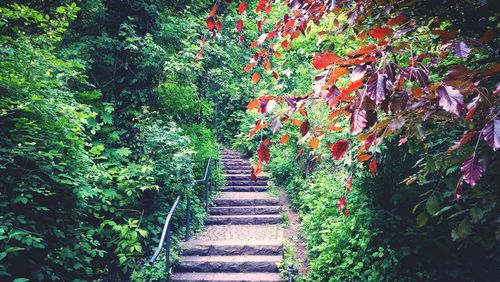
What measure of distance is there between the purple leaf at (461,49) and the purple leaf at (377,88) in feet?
1.42

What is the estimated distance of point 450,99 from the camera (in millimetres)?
1146

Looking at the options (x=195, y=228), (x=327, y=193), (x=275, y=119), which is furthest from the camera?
(x=195, y=228)

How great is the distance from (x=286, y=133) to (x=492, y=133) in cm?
278

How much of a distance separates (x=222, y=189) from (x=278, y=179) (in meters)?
1.75

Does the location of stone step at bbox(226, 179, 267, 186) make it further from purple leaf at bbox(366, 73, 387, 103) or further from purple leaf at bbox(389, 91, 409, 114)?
purple leaf at bbox(366, 73, 387, 103)

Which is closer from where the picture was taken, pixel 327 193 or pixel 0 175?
pixel 0 175

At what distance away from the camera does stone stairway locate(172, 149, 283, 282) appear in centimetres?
527

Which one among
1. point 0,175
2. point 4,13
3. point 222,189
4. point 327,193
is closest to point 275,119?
point 0,175

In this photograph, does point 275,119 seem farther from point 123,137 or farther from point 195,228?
point 195,228

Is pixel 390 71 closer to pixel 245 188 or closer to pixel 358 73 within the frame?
pixel 358 73

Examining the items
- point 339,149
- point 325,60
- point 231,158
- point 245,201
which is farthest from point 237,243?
point 231,158

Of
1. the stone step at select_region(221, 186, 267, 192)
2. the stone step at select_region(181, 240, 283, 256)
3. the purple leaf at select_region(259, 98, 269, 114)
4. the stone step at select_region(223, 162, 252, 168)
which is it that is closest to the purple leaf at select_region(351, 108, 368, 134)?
the purple leaf at select_region(259, 98, 269, 114)

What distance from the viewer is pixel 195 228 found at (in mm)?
6684

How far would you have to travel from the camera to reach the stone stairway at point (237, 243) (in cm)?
→ 527
